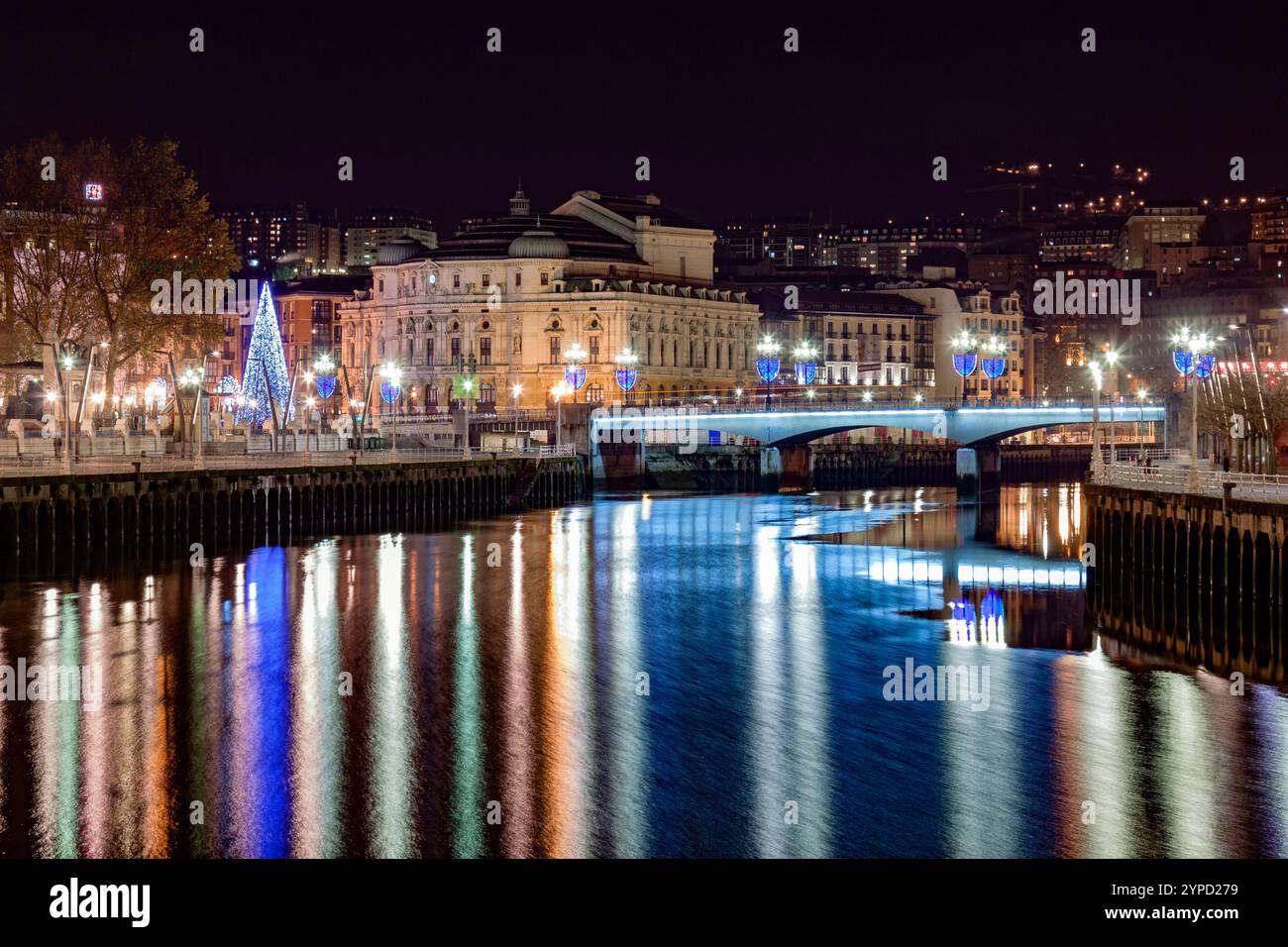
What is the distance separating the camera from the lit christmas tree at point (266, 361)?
99875 millimetres

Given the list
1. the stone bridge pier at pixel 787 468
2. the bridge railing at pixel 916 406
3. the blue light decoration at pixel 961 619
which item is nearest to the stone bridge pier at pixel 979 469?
the bridge railing at pixel 916 406

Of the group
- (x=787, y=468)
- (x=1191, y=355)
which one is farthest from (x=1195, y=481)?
(x=787, y=468)

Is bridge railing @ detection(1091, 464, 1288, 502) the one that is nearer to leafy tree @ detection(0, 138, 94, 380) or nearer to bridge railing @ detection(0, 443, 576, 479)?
bridge railing @ detection(0, 443, 576, 479)

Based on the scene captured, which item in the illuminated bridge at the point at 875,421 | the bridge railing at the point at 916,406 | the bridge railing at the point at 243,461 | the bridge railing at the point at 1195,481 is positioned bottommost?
the bridge railing at the point at 1195,481

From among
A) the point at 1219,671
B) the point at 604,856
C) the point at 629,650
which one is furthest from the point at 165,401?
the point at 604,856

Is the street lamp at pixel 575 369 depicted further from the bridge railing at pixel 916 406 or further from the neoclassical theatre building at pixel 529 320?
the bridge railing at pixel 916 406

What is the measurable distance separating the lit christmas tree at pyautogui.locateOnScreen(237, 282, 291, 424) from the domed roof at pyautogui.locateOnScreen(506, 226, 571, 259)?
86.2 meters

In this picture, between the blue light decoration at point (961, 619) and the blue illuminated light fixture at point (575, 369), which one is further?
the blue illuminated light fixture at point (575, 369)

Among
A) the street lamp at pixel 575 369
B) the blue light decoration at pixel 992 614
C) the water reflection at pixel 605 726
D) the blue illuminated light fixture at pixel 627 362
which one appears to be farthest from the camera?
the blue illuminated light fixture at pixel 627 362

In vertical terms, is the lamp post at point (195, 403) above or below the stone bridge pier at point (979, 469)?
above

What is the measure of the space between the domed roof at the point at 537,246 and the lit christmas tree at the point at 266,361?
283 feet

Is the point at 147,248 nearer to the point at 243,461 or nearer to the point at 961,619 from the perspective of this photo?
the point at 243,461
